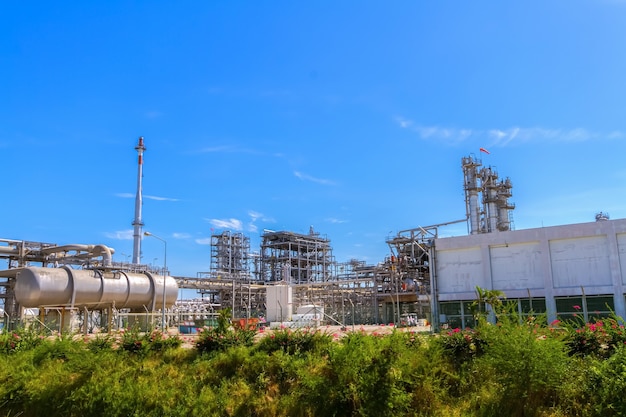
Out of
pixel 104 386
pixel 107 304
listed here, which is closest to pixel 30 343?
pixel 104 386

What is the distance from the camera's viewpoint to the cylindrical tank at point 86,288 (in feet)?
120

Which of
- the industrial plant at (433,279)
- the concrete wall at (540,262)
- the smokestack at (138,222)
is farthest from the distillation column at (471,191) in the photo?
the smokestack at (138,222)

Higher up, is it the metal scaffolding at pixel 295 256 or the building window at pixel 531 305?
the metal scaffolding at pixel 295 256

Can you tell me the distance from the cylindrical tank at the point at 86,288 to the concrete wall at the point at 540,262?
21.2 m

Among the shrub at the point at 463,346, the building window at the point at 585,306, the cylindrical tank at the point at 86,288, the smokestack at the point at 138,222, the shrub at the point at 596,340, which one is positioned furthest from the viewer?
the smokestack at the point at 138,222

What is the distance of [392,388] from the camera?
598 inches

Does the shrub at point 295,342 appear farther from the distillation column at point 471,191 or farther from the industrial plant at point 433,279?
the distillation column at point 471,191

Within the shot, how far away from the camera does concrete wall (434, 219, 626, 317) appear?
1348 inches

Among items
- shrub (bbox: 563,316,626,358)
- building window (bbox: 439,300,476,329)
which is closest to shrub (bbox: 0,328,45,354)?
shrub (bbox: 563,316,626,358)

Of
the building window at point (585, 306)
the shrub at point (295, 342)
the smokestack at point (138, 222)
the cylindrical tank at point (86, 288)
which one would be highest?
the smokestack at point (138, 222)

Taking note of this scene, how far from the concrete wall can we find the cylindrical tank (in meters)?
21.2

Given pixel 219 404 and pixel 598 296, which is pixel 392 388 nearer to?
pixel 219 404

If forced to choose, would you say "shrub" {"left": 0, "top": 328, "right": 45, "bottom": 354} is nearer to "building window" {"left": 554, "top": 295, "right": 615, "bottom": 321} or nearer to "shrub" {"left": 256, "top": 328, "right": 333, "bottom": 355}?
"shrub" {"left": 256, "top": 328, "right": 333, "bottom": 355}

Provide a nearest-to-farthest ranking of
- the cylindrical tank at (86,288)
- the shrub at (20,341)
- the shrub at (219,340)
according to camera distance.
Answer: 1. the shrub at (219,340)
2. the shrub at (20,341)
3. the cylindrical tank at (86,288)
